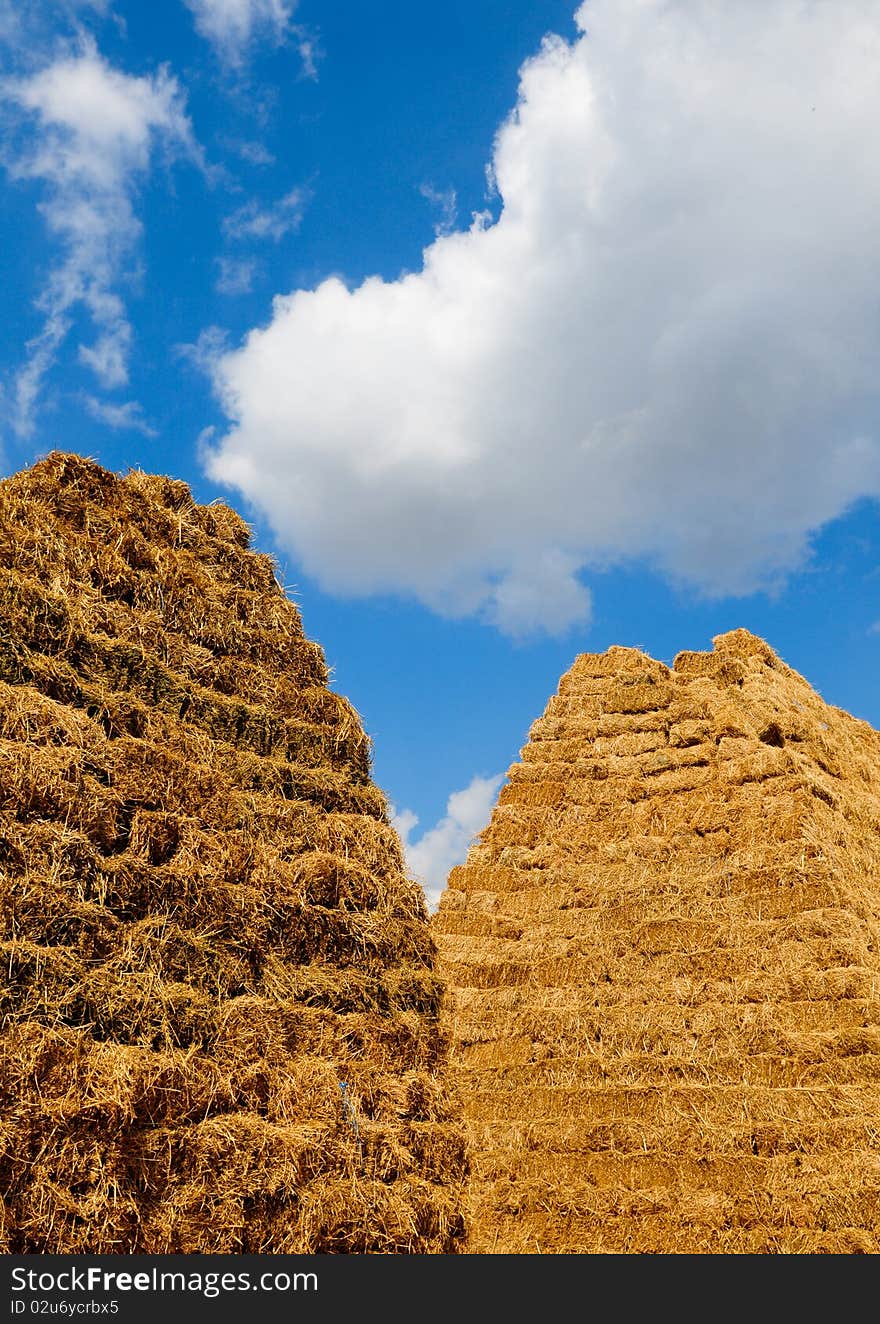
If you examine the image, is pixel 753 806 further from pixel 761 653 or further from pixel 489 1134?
pixel 489 1134

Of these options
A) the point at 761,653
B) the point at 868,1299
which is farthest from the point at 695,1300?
the point at 761,653

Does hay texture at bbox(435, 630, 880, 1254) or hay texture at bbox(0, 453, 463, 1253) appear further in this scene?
hay texture at bbox(435, 630, 880, 1254)

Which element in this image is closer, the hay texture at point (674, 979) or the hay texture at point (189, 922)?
the hay texture at point (189, 922)

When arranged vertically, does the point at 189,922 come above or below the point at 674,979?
below

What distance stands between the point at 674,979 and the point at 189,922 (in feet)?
17.6

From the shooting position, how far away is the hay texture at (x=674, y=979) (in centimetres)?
817

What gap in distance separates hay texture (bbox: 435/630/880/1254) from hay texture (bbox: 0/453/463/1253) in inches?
57.6

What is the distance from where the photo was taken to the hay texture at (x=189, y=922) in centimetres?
481

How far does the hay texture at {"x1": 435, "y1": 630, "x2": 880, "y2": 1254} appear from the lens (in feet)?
26.8

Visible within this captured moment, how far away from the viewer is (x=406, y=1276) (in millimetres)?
5328

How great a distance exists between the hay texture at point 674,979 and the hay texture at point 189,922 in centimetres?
146

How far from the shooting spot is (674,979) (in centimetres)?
932

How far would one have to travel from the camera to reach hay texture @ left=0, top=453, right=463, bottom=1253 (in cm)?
481

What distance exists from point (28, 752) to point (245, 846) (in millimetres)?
1370
